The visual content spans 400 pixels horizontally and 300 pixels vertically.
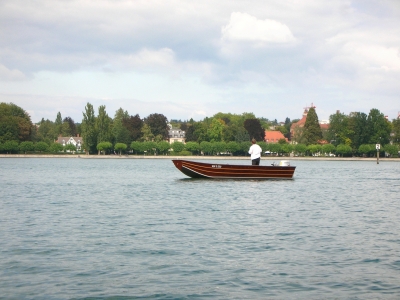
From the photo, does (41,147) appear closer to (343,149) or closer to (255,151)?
(343,149)

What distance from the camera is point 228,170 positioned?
39625mm

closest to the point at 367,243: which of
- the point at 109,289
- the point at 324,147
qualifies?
the point at 109,289

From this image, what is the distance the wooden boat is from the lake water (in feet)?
41.3

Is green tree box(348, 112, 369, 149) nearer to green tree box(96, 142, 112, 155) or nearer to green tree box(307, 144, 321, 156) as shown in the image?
green tree box(307, 144, 321, 156)

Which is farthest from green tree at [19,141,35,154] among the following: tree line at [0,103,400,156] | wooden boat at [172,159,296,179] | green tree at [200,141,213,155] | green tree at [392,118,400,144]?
wooden boat at [172,159,296,179]

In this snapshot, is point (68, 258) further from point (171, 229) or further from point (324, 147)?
point (324, 147)

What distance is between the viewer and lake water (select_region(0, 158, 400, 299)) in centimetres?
1090

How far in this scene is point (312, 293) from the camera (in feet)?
34.9

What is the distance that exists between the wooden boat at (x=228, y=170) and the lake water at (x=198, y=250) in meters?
12.6

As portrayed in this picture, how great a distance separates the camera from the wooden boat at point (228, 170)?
3925cm

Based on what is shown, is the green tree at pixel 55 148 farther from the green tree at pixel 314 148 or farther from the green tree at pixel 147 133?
the green tree at pixel 314 148

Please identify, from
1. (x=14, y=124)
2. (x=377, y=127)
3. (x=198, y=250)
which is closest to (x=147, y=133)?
(x=14, y=124)

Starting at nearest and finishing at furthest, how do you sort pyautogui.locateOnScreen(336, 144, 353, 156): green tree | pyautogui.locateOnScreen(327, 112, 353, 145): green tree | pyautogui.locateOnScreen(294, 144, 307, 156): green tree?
pyautogui.locateOnScreen(336, 144, 353, 156): green tree < pyautogui.locateOnScreen(294, 144, 307, 156): green tree < pyautogui.locateOnScreen(327, 112, 353, 145): green tree

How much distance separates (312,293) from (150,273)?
3.43m
